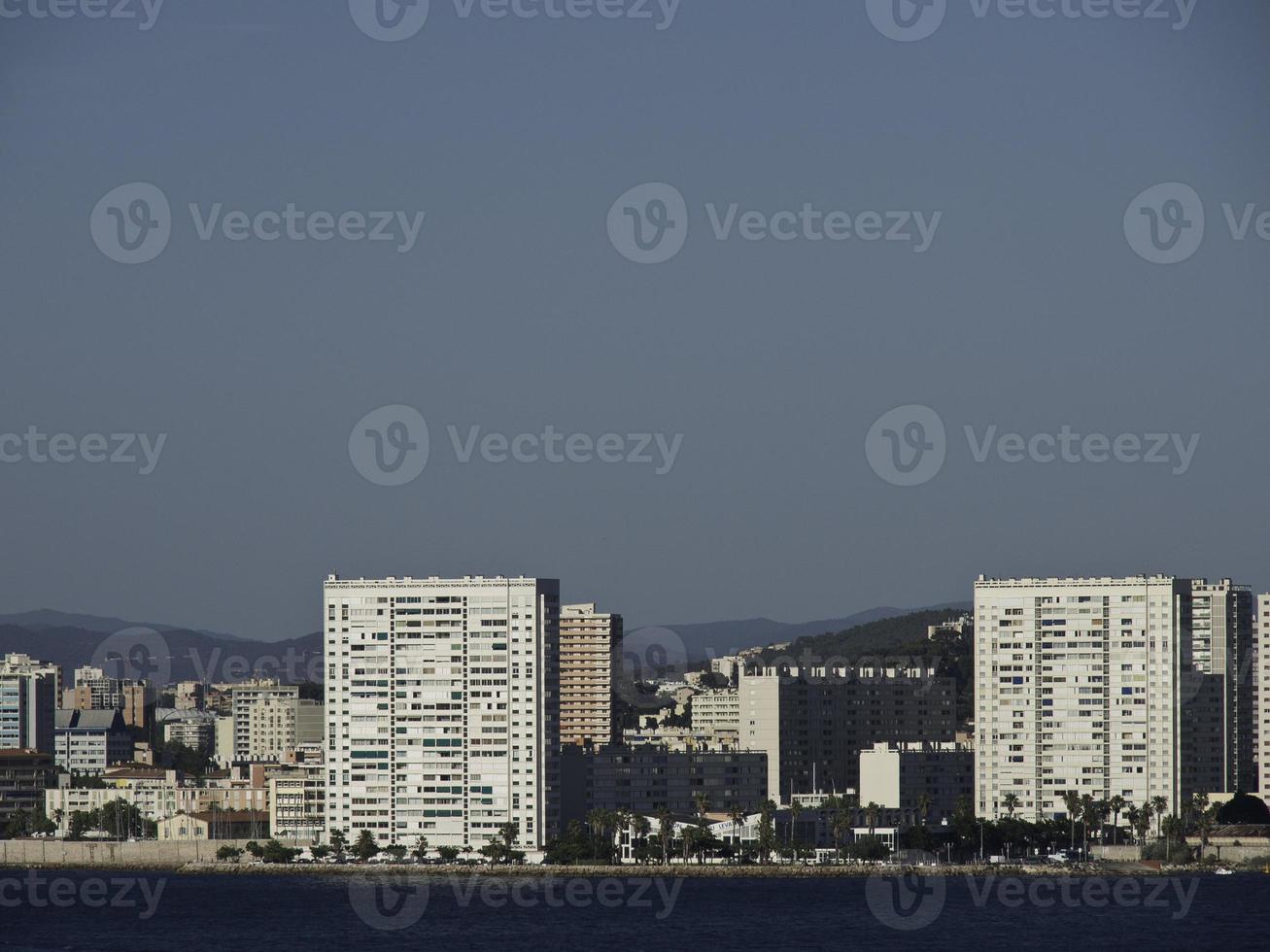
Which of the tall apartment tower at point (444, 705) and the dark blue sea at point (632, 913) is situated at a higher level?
the tall apartment tower at point (444, 705)

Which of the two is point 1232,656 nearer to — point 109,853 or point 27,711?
point 109,853

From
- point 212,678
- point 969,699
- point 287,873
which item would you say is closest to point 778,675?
point 969,699

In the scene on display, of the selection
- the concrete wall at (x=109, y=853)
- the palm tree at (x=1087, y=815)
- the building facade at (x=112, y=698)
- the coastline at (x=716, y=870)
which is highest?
the building facade at (x=112, y=698)

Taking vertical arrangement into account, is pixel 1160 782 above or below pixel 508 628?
below

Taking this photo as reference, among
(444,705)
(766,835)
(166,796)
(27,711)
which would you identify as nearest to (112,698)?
(27,711)

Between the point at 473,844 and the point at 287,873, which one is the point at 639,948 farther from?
the point at 287,873

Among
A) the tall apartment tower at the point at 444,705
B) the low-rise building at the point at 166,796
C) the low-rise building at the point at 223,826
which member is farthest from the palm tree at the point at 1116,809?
the low-rise building at the point at 166,796

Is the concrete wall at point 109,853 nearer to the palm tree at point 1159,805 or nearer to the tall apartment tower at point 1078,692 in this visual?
the tall apartment tower at point 1078,692
